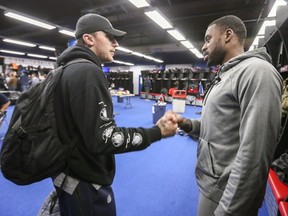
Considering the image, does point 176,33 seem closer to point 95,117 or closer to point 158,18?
point 158,18

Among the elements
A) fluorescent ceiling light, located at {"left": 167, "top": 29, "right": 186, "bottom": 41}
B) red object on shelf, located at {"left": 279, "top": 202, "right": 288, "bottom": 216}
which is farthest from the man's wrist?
fluorescent ceiling light, located at {"left": 167, "top": 29, "right": 186, "bottom": 41}

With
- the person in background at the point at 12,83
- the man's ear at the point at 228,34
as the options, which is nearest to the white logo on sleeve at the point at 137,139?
the man's ear at the point at 228,34

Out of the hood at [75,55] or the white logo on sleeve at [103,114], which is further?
the hood at [75,55]

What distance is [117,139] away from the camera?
1.05m

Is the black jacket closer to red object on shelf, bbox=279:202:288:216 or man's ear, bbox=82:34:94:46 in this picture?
man's ear, bbox=82:34:94:46

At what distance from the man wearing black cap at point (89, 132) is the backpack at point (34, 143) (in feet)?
0.15

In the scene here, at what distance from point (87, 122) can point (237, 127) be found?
86 centimetres

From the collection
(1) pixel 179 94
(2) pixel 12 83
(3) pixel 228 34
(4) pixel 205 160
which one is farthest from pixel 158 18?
(2) pixel 12 83

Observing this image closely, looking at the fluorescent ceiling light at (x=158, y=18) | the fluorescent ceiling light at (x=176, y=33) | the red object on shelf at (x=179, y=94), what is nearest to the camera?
the fluorescent ceiling light at (x=158, y=18)

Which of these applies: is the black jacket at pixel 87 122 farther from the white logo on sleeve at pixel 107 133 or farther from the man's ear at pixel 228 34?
the man's ear at pixel 228 34

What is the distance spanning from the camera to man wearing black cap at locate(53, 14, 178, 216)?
1.00 m

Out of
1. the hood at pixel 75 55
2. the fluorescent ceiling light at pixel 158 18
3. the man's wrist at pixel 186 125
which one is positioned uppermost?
the fluorescent ceiling light at pixel 158 18

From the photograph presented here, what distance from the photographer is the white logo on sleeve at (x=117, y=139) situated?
1037mm

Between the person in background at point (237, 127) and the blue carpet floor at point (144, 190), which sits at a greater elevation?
the person in background at point (237, 127)
